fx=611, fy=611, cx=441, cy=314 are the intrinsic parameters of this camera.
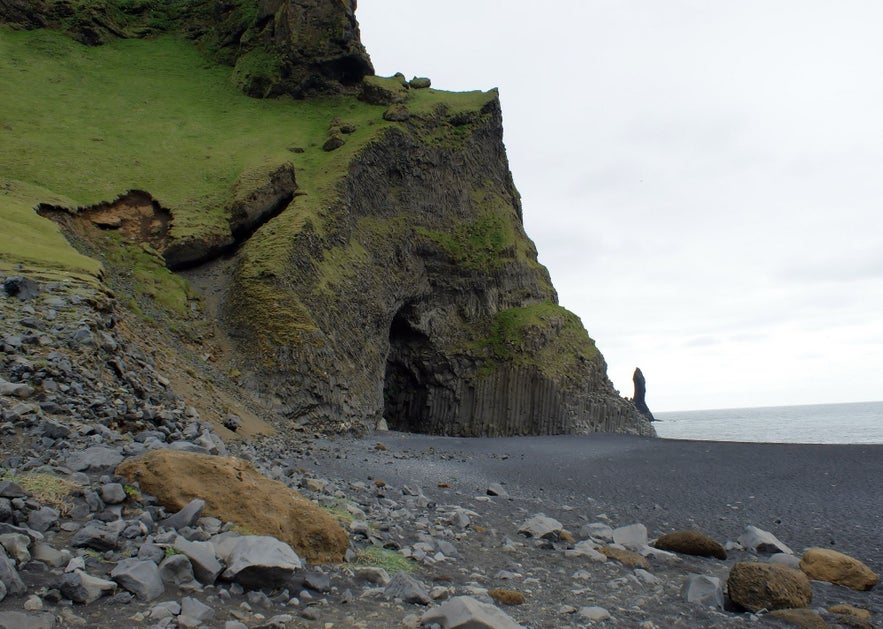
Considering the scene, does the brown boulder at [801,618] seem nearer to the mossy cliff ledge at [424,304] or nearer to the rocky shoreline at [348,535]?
the rocky shoreline at [348,535]

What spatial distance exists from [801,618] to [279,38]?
49658mm

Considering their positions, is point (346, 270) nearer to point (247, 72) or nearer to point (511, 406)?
point (511, 406)

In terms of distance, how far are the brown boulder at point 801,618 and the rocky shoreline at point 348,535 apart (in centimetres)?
2

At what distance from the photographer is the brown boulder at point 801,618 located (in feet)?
16.5

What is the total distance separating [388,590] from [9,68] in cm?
4656

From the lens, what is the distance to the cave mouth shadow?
37344 mm

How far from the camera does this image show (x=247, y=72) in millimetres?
45406

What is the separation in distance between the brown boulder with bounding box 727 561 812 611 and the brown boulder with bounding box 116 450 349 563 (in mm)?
3526

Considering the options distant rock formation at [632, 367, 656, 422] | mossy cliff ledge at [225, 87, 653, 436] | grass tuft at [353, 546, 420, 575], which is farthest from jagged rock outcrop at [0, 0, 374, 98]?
distant rock formation at [632, 367, 656, 422]

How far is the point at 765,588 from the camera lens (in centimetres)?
537

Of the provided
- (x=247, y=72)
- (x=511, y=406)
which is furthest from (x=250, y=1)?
(x=511, y=406)

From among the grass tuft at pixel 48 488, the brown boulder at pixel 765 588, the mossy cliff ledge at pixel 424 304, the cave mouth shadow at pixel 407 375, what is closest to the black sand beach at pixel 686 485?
the brown boulder at pixel 765 588

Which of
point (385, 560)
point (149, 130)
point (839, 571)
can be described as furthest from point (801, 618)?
point (149, 130)

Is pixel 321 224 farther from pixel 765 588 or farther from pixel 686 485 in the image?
pixel 765 588
